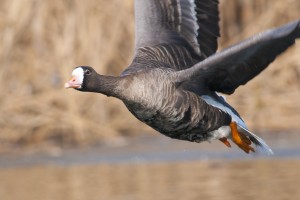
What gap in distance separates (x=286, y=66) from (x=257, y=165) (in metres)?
2.11

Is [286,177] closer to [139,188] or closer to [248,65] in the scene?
[139,188]

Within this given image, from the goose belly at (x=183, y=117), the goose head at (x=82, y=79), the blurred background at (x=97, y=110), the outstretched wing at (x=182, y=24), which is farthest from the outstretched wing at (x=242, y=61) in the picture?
the blurred background at (x=97, y=110)

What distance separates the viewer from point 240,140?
893cm

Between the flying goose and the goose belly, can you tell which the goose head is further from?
the goose belly

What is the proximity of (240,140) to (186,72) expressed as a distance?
33.4 inches

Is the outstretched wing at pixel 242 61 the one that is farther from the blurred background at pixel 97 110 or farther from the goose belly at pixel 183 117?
the blurred background at pixel 97 110

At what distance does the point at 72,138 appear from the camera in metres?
13.1

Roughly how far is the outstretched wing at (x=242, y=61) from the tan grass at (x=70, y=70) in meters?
4.41

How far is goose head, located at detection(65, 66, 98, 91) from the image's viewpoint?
8.17 metres

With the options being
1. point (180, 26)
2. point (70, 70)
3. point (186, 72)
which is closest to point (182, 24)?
point (180, 26)

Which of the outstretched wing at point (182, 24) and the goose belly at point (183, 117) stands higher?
the outstretched wing at point (182, 24)

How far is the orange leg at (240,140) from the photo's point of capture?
8.88 metres

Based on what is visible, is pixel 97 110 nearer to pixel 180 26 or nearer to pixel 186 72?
pixel 180 26

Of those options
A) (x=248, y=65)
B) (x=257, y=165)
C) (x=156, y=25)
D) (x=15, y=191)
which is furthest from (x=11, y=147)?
(x=248, y=65)
